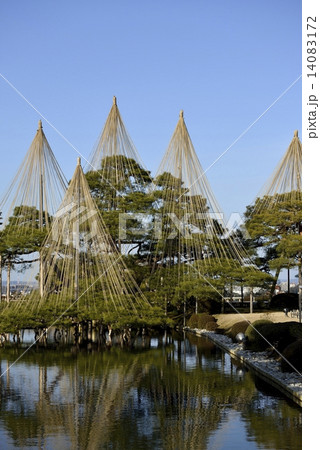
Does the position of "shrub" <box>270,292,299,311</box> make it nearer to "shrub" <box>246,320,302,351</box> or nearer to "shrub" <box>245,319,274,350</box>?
"shrub" <box>245,319,274,350</box>

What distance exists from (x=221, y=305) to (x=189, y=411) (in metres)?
18.0

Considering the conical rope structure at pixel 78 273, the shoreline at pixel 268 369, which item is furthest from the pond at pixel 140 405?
the conical rope structure at pixel 78 273

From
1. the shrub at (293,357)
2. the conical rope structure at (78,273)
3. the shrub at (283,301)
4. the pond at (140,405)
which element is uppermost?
the conical rope structure at (78,273)

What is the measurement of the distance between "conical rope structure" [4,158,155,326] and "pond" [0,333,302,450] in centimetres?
325

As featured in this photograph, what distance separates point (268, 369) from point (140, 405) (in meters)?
3.82

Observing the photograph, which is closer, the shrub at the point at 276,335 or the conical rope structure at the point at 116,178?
the shrub at the point at 276,335

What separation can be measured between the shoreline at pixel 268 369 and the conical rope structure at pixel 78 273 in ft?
11.4

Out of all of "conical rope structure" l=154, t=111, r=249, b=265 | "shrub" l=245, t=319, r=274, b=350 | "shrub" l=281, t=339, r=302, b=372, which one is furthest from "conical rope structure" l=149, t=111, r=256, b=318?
"shrub" l=281, t=339, r=302, b=372

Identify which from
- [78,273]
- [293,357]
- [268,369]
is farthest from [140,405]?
[78,273]

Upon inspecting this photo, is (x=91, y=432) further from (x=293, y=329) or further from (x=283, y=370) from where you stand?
(x=293, y=329)

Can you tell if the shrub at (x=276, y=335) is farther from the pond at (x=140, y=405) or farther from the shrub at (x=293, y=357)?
the shrub at (x=293, y=357)

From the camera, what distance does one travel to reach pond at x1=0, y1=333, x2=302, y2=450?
296 inches

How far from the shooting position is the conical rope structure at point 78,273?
60.2 ft
